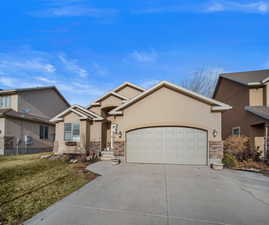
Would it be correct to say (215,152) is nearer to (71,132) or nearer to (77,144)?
Answer: (77,144)

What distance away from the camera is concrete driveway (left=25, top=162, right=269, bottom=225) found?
11.4 ft

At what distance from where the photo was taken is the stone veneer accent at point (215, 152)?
8.90 metres

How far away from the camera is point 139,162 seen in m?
9.68

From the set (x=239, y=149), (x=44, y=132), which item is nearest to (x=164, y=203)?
(x=239, y=149)

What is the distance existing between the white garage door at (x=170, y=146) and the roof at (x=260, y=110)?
420 centimetres

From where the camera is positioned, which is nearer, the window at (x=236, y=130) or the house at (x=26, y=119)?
the window at (x=236, y=130)

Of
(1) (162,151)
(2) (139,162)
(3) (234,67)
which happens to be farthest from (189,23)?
(3) (234,67)

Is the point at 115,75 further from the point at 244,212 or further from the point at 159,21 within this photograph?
the point at 244,212

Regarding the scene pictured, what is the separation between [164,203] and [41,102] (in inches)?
770

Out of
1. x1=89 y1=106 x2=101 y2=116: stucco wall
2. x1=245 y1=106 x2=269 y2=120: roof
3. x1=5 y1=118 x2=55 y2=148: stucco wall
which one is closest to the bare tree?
x1=245 y1=106 x2=269 y2=120: roof

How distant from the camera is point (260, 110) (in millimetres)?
10844

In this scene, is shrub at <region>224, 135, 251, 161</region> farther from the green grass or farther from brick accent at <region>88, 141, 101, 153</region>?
brick accent at <region>88, 141, 101, 153</region>

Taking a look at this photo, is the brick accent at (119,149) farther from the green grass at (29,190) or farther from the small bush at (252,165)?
the small bush at (252,165)

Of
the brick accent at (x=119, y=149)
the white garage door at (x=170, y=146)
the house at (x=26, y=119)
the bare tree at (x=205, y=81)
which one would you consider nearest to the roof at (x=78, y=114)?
the brick accent at (x=119, y=149)
